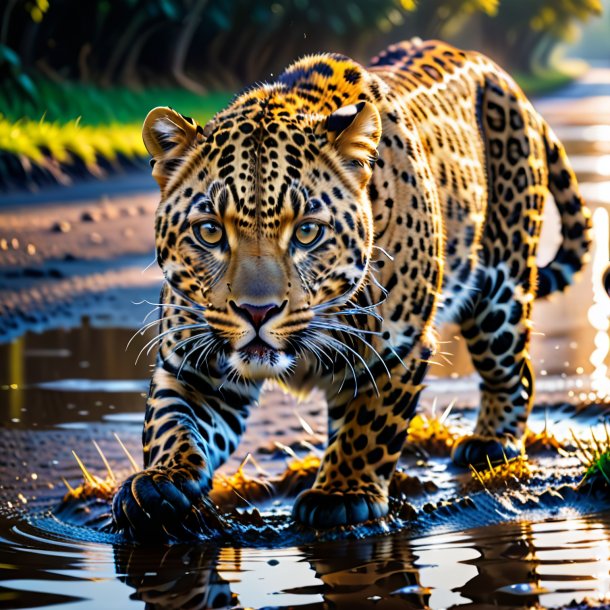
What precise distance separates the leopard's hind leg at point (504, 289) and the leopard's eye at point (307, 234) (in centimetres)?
194

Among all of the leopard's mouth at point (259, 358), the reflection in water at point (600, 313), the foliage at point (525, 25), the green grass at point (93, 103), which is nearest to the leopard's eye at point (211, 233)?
the leopard's mouth at point (259, 358)

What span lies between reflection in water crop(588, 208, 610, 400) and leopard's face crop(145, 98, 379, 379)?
2437 millimetres

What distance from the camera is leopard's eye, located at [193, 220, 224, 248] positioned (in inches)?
220

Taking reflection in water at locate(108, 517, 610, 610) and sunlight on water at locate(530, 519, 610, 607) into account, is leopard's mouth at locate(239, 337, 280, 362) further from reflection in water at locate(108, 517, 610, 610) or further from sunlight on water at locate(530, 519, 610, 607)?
sunlight on water at locate(530, 519, 610, 607)

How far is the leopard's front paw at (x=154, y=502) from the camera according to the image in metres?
5.61

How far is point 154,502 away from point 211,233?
3.09ft

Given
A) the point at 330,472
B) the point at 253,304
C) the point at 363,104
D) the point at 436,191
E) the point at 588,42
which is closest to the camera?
the point at 253,304

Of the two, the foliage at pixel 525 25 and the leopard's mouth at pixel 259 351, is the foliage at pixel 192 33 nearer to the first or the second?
the foliage at pixel 525 25

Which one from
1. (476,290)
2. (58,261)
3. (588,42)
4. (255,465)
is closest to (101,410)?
(255,465)

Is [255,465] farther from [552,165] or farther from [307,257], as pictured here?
[552,165]

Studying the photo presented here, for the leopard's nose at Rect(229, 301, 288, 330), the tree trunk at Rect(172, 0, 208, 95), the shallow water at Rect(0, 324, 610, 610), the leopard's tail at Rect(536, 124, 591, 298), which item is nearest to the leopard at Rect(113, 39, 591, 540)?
the leopard's nose at Rect(229, 301, 288, 330)

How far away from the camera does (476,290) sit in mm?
7340

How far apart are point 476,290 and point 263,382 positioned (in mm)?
1408

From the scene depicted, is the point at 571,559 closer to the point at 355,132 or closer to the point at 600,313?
the point at 355,132
